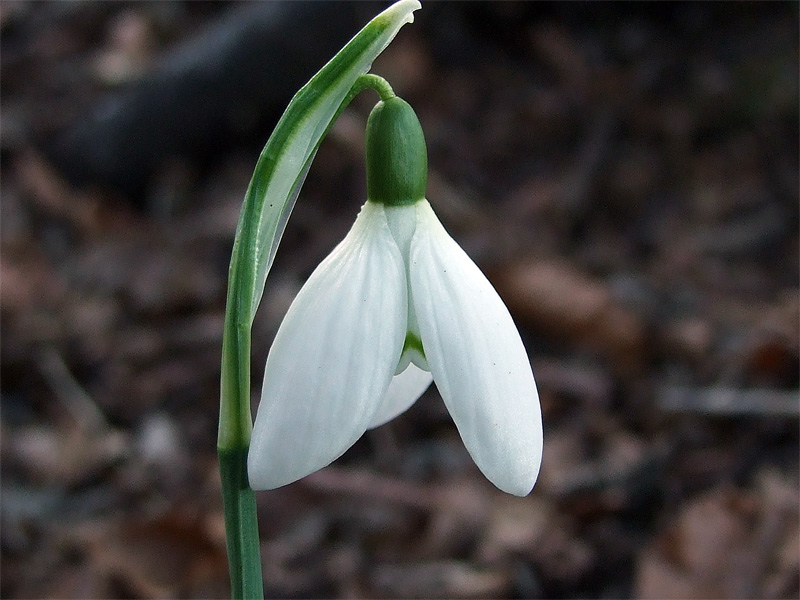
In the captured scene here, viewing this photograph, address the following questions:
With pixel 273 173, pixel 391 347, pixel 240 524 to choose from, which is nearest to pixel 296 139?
pixel 273 173

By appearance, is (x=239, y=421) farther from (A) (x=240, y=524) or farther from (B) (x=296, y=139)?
(B) (x=296, y=139)

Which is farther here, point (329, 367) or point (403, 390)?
point (403, 390)

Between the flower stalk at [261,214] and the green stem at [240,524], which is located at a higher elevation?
the flower stalk at [261,214]

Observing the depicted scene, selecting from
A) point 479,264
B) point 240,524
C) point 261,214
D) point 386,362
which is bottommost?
point 240,524

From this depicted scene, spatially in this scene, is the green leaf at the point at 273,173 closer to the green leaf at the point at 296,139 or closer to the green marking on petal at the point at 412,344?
the green leaf at the point at 296,139

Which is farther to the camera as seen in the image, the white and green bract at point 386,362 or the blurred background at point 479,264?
the blurred background at point 479,264

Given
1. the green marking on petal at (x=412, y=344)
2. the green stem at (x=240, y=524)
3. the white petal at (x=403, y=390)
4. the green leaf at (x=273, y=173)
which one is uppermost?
the green leaf at (x=273, y=173)

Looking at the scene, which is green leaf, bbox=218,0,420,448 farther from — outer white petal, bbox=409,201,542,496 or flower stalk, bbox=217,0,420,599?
outer white petal, bbox=409,201,542,496

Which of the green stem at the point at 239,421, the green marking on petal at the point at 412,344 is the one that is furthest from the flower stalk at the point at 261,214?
the green marking on petal at the point at 412,344
